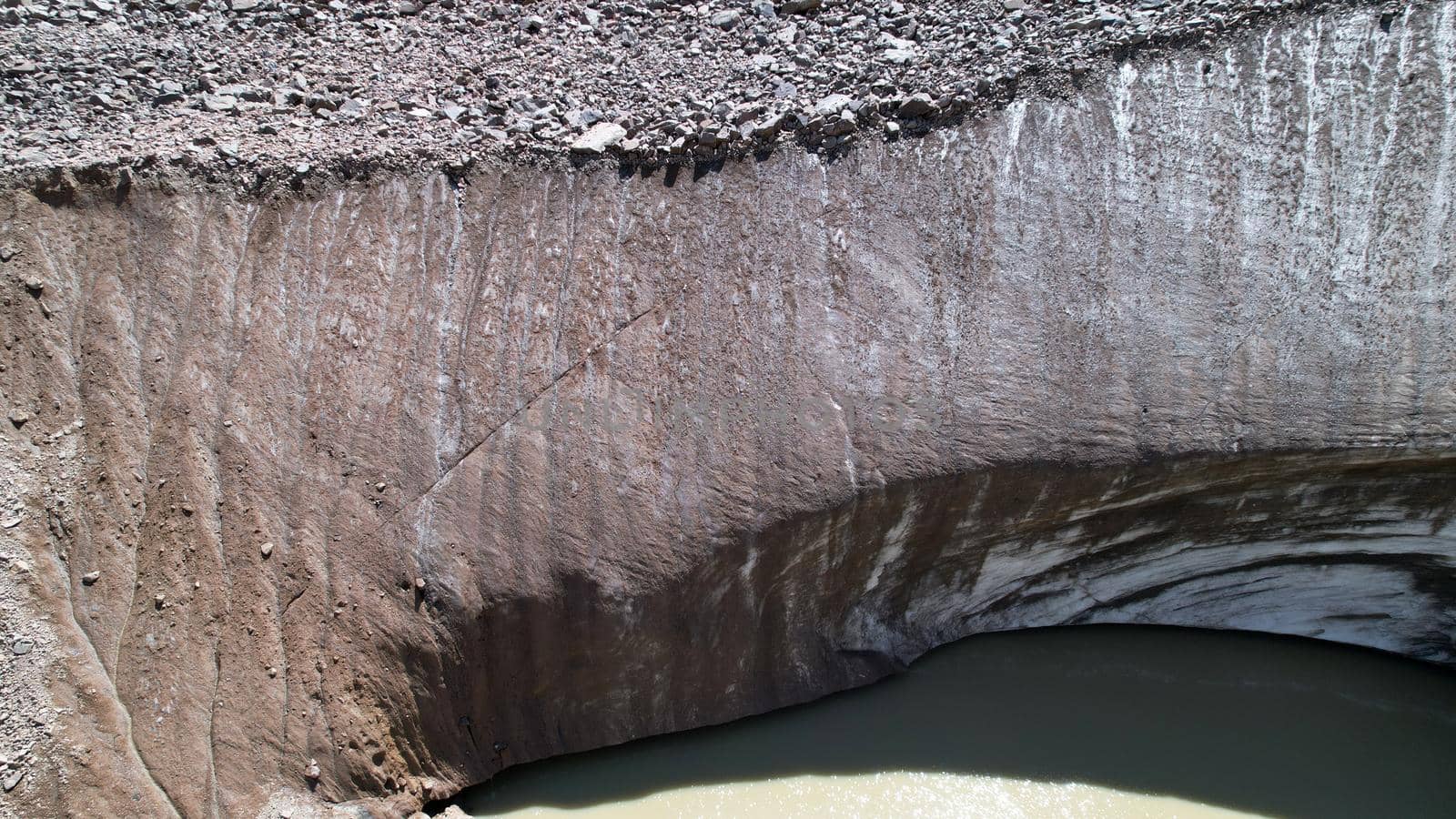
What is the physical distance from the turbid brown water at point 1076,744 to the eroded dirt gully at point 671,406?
0.26 meters

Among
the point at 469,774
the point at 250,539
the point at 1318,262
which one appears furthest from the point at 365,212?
the point at 1318,262

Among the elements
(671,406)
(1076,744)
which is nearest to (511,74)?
(671,406)

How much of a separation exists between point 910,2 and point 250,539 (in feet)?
11.9

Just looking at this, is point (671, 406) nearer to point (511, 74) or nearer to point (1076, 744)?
point (511, 74)

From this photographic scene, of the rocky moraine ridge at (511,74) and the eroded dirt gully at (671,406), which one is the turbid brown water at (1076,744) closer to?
the eroded dirt gully at (671,406)

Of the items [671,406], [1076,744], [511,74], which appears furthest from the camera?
[511,74]

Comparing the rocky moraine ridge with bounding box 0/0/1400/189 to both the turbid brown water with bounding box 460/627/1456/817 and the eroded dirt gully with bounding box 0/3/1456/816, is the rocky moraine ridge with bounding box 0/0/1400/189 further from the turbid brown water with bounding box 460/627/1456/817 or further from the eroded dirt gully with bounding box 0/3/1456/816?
the turbid brown water with bounding box 460/627/1456/817

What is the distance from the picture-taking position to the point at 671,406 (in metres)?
4.05

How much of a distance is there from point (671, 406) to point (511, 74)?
72.9 inches

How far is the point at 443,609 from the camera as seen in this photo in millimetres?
3992

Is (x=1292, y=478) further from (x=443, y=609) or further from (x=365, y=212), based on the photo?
(x=365, y=212)

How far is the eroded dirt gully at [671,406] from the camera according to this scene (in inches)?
153

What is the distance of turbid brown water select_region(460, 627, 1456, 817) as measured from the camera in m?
4.17

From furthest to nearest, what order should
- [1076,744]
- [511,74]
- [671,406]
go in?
[511,74], [1076,744], [671,406]
